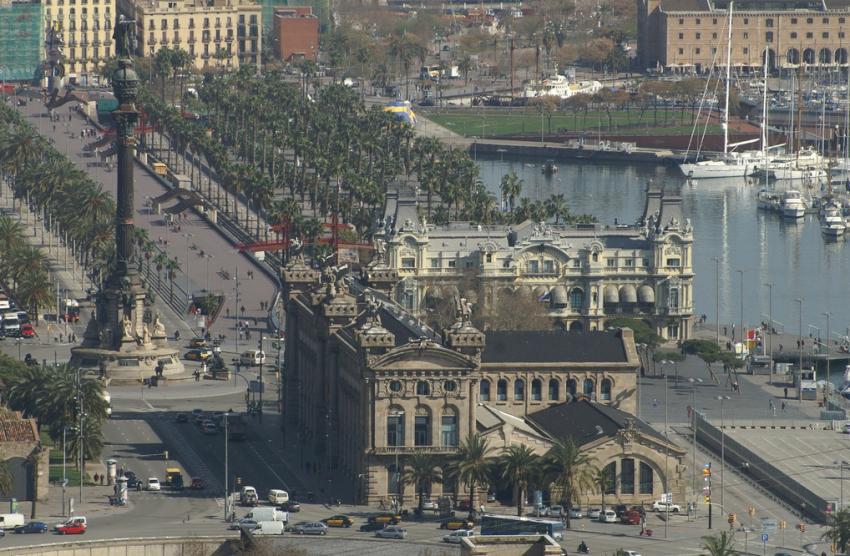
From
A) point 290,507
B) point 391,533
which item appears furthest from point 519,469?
point 290,507

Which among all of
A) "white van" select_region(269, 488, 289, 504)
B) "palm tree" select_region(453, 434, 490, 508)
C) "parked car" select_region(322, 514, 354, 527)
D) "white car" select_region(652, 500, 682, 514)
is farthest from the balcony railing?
"white car" select_region(652, 500, 682, 514)

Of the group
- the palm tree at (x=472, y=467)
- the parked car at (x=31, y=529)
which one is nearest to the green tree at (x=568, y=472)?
the palm tree at (x=472, y=467)

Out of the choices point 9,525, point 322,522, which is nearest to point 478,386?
point 322,522

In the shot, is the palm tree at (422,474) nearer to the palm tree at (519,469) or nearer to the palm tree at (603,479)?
the palm tree at (519,469)

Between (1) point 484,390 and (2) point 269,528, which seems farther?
(1) point 484,390

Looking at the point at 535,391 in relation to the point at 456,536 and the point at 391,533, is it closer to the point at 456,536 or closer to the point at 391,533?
the point at 391,533

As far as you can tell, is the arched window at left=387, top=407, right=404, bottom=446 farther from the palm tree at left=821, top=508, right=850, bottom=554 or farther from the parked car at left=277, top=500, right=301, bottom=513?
the palm tree at left=821, top=508, right=850, bottom=554
